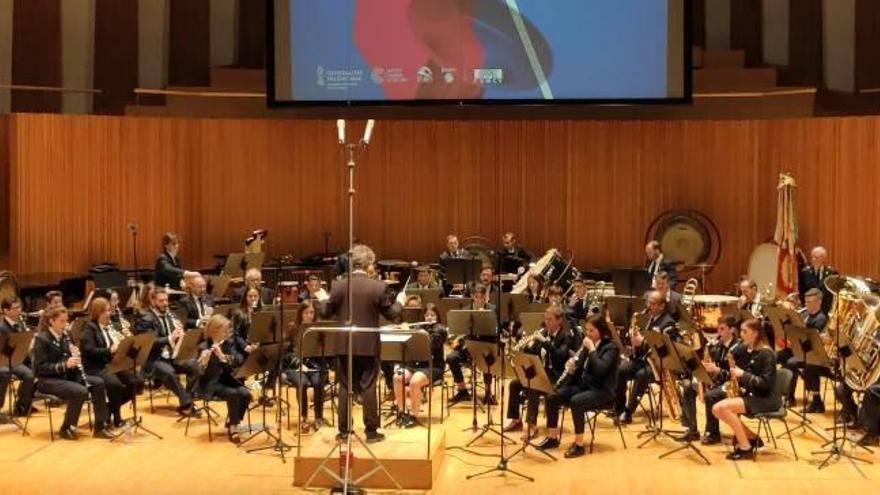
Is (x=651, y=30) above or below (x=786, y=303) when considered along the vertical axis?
above

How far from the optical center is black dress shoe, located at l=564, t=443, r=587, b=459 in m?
10.6

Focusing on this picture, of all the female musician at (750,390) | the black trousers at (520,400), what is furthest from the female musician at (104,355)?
the female musician at (750,390)

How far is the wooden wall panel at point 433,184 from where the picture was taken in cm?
1756

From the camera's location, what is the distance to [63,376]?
11250mm

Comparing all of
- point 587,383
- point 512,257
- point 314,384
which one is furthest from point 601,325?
point 512,257

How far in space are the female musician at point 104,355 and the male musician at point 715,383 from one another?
17.6 feet

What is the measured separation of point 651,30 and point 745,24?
4.60 meters

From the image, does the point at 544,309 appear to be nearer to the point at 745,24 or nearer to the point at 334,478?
the point at 334,478

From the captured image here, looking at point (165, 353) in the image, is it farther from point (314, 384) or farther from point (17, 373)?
point (314, 384)

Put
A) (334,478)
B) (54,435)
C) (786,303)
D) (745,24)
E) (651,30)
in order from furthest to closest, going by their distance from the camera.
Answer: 1. (745,24)
2. (651,30)
3. (786,303)
4. (54,435)
5. (334,478)

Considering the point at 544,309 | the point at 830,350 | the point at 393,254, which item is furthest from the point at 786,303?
the point at 393,254

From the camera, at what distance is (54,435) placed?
11.3m

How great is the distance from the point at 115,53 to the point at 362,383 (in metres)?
13.1

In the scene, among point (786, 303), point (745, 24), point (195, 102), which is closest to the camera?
point (786, 303)
